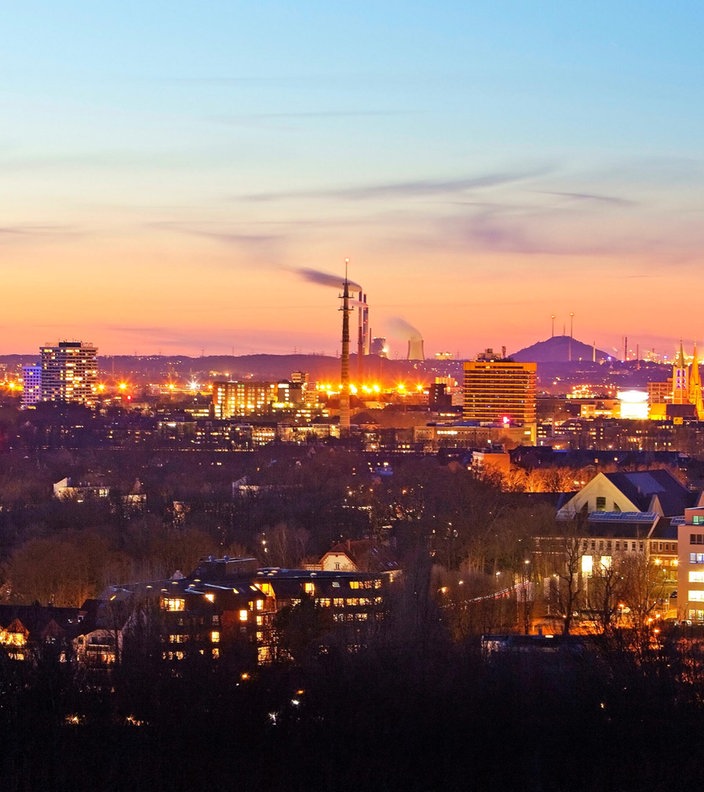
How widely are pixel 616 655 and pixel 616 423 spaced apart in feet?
242

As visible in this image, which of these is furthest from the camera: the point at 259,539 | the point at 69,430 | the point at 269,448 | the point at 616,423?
the point at 616,423

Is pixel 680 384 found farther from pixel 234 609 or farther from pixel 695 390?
pixel 234 609

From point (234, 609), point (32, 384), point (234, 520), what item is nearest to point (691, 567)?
point (234, 609)

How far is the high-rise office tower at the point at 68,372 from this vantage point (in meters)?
119

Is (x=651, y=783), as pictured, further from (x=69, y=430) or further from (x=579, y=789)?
(x=69, y=430)

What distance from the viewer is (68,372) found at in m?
121

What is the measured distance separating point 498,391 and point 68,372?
35.8 m

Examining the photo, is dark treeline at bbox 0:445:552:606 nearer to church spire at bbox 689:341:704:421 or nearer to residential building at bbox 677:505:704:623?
residential building at bbox 677:505:704:623

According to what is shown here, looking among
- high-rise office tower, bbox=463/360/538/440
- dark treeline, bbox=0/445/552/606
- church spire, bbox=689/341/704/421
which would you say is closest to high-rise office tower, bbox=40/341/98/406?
high-rise office tower, bbox=463/360/538/440

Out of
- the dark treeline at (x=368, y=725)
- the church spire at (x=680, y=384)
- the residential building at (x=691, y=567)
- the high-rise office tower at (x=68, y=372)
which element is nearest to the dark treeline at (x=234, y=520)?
the residential building at (x=691, y=567)

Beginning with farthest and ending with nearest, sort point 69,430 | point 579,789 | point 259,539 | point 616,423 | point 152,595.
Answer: point 616,423, point 69,430, point 259,539, point 152,595, point 579,789

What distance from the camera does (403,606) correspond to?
72.4 ft

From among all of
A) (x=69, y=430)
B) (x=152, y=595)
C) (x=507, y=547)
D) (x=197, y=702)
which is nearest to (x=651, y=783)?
(x=197, y=702)

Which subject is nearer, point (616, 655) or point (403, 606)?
point (616, 655)
